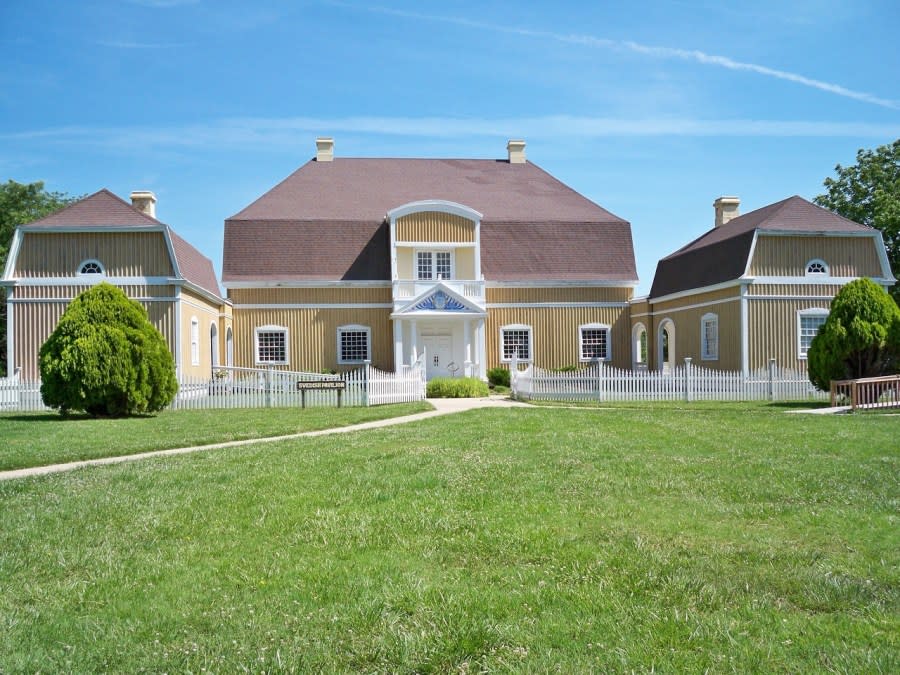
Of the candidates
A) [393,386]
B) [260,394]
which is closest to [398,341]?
[393,386]

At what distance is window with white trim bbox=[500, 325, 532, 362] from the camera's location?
31328 millimetres

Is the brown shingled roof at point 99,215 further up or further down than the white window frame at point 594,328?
further up

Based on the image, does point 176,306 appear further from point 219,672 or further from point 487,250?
point 219,672

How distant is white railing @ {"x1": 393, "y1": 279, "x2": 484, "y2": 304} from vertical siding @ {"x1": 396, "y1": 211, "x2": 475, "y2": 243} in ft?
5.69

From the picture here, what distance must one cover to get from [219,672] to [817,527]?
4.76m

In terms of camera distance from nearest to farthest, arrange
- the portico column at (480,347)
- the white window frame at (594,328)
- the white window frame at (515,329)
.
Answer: the portico column at (480,347) < the white window frame at (515,329) < the white window frame at (594,328)

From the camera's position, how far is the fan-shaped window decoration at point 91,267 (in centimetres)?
2470

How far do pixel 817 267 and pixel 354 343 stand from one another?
17.1 metres

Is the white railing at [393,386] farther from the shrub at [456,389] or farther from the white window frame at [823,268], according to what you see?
the white window frame at [823,268]

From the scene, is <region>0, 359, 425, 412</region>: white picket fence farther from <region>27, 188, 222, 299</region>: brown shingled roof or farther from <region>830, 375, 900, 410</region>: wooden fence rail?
<region>830, 375, 900, 410</region>: wooden fence rail

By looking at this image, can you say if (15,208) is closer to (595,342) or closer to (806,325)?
(595,342)

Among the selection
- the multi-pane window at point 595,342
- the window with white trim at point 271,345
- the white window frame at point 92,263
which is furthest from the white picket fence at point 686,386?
the white window frame at point 92,263

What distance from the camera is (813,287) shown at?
2670cm

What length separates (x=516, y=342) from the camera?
31.4 m
